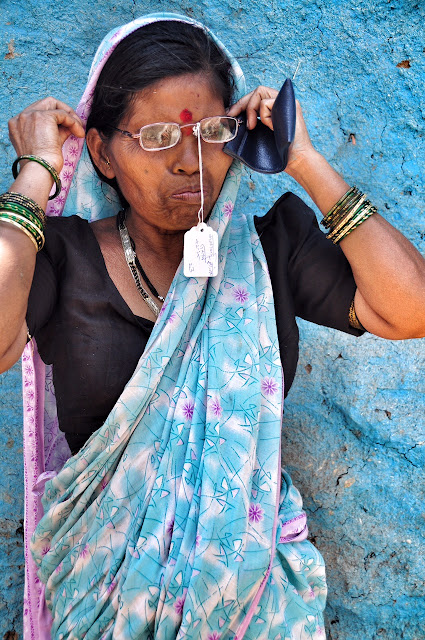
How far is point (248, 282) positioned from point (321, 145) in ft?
3.02

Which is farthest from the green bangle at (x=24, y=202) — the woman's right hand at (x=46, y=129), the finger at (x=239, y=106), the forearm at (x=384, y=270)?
the forearm at (x=384, y=270)

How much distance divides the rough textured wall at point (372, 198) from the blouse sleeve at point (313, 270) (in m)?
0.55

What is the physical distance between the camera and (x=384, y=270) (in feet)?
5.91

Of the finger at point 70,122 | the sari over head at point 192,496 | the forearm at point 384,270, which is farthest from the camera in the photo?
the finger at point 70,122

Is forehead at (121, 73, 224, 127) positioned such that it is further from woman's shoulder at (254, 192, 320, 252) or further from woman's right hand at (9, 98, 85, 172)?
woman's shoulder at (254, 192, 320, 252)

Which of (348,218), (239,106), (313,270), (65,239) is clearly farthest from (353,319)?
(65,239)

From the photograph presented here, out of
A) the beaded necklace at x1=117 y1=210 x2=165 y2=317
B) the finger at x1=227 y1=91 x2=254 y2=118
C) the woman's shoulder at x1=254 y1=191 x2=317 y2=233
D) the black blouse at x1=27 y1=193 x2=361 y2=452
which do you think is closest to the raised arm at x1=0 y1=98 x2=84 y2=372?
the black blouse at x1=27 y1=193 x2=361 y2=452

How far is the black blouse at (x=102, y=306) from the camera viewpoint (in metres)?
1.90

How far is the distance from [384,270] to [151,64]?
0.79m

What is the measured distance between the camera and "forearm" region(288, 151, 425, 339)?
1.80m

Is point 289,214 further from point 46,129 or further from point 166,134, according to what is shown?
point 46,129

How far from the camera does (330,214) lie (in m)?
1.85

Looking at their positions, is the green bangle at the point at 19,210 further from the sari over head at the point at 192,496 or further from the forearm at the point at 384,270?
the forearm at the point at 384,270

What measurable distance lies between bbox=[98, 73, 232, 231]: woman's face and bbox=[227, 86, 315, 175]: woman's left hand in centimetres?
6
